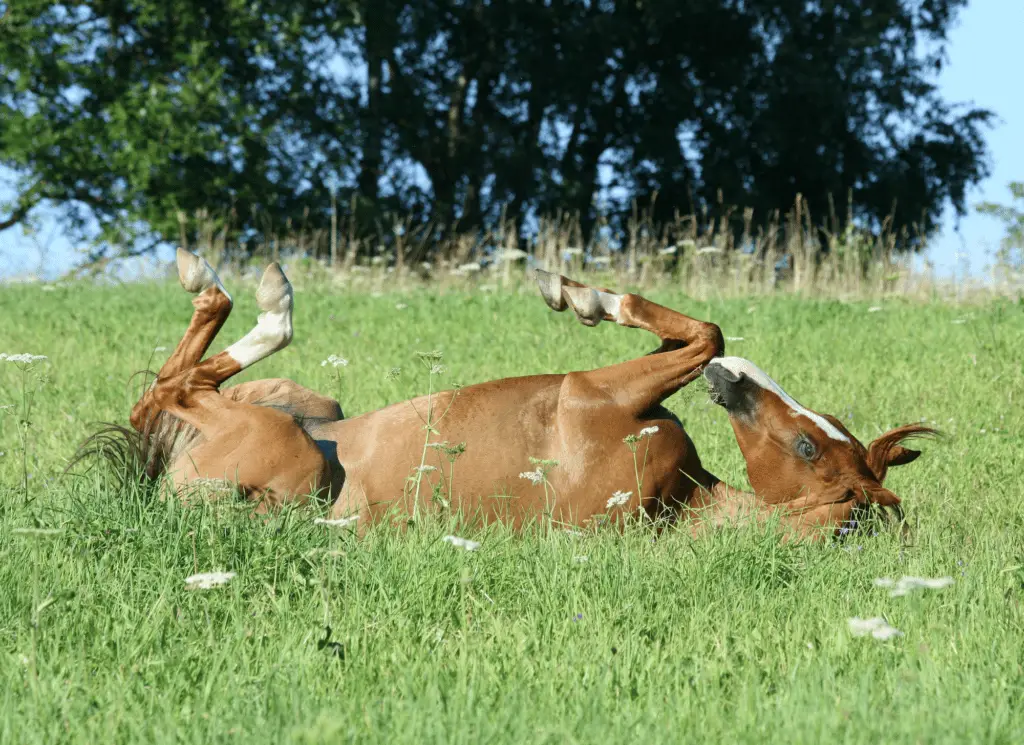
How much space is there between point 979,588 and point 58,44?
69.2 ft

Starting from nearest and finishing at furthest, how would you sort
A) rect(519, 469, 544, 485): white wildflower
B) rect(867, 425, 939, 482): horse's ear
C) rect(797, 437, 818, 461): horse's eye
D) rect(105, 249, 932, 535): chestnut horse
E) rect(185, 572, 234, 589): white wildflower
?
rect(185, 572, 234, 589): white wildflower < rect(519, 469, 544, 485): white wildflower < rect(105, 249, 932, 535): chestnut horse < rect(797, 437, 818, 461): horse's eye < rect(867, 425, 939, 482): horse's ear

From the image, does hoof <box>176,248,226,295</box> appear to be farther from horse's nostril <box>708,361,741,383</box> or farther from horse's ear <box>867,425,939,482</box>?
horse's ear <box>867,425,939,482</box>

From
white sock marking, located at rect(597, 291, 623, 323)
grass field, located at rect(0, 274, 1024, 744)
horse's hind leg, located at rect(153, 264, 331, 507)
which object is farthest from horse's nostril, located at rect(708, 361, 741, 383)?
horse's hind leg, located at rect(153, 264, 331, 507)

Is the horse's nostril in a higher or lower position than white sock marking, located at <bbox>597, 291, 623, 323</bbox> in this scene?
lower

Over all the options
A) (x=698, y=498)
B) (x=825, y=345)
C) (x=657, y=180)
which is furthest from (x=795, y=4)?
(x=698, y=498)

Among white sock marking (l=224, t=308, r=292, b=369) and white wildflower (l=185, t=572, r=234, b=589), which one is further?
white sock marking (l=224, t=308, r=292, b=369)

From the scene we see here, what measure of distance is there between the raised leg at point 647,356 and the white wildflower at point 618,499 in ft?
1.32

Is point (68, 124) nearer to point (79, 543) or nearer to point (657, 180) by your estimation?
point (657, 180)

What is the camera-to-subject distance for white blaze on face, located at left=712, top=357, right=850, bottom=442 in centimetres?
469

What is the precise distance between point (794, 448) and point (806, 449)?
0.05 meters

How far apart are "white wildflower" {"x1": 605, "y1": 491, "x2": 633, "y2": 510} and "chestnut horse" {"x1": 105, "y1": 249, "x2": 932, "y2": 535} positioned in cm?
1

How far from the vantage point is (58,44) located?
20.8 metres

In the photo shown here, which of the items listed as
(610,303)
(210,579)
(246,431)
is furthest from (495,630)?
(610,303)

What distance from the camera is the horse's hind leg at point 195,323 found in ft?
16.5
